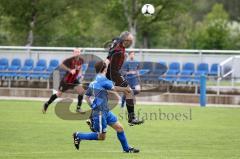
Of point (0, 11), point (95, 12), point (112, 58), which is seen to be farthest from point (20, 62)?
point (112, 58)

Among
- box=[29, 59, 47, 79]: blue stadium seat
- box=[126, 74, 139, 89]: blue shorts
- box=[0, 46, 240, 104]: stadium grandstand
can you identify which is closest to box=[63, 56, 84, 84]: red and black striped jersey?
box=[126, 74, 139, 89]: blue shorts

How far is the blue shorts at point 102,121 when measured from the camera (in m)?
13.8

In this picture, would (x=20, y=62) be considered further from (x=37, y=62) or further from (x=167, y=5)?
(x=167, y=5)

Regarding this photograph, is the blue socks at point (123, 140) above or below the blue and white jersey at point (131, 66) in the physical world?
below

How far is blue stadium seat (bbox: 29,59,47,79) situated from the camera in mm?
33219

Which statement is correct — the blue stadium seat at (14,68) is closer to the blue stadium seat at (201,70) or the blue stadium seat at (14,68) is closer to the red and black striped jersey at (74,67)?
the blue stadium seat at (201,70)

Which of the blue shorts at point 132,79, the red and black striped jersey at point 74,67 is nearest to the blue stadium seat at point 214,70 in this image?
the blue shorts at point 132,79

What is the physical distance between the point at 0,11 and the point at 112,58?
25151mm

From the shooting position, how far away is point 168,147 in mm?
15508

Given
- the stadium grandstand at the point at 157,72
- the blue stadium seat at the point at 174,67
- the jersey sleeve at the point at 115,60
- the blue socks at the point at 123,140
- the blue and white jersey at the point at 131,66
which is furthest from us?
the blue stadium seat at the point at 174,67

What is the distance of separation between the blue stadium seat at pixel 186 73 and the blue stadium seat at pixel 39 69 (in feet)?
20.9

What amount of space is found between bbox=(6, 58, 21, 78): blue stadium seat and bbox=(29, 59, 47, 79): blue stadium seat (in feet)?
2.57

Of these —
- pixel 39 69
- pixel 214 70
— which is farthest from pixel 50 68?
pixel 214 70

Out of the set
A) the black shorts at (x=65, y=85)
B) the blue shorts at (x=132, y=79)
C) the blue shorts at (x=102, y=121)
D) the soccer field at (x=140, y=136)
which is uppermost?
the blue shorts at (x=132, y=79)
